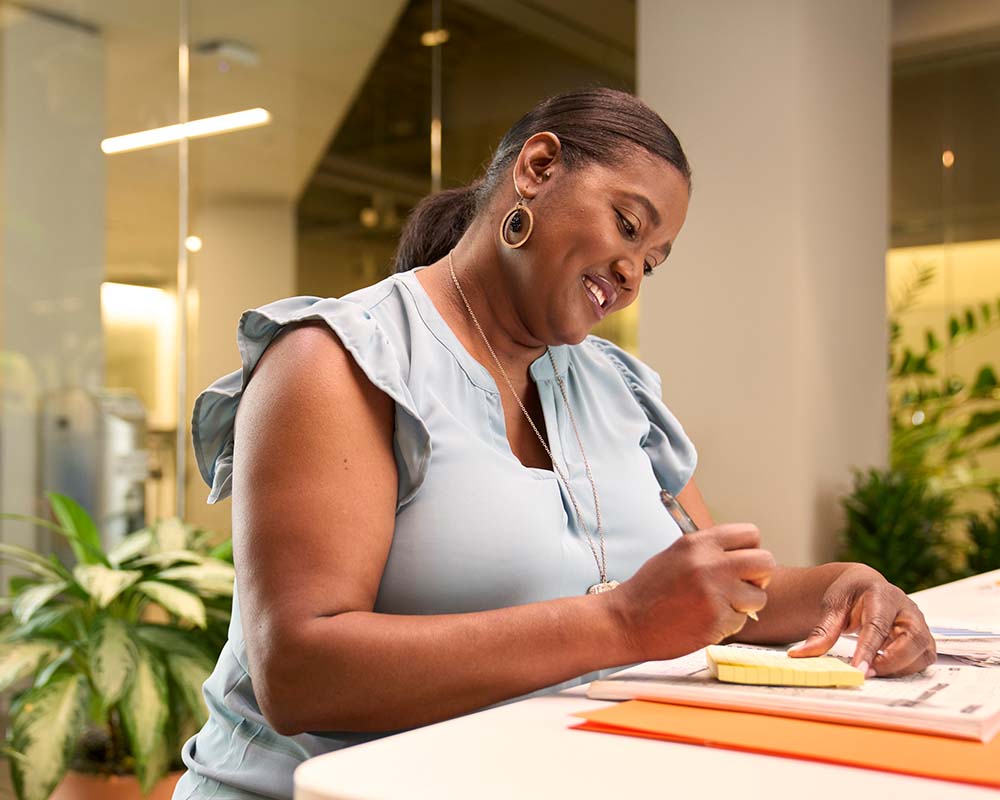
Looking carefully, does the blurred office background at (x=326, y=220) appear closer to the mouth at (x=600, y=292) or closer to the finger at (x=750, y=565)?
the mouth at (x=600, y=292)

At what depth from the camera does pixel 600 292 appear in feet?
4.44

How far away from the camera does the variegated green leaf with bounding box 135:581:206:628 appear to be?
230cm

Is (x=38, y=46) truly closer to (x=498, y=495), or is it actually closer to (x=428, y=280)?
(x=428, y=280)

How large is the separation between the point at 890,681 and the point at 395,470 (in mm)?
513

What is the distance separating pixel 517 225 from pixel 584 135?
14 cm

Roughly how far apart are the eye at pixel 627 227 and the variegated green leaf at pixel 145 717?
1.47m

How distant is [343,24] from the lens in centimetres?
456

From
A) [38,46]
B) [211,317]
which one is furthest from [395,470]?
[38,46]

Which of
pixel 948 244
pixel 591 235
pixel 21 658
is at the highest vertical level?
pixel 948 244

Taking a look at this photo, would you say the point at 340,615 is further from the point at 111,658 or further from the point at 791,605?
the point at 111,658

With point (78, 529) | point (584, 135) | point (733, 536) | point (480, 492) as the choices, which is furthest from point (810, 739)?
point (78, 529)

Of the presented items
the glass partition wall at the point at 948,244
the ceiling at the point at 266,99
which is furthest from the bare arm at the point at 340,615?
the glass partition wall at the point at 948,244

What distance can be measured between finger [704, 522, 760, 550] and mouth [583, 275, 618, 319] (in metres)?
0.46

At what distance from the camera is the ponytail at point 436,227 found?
154 centimetres
